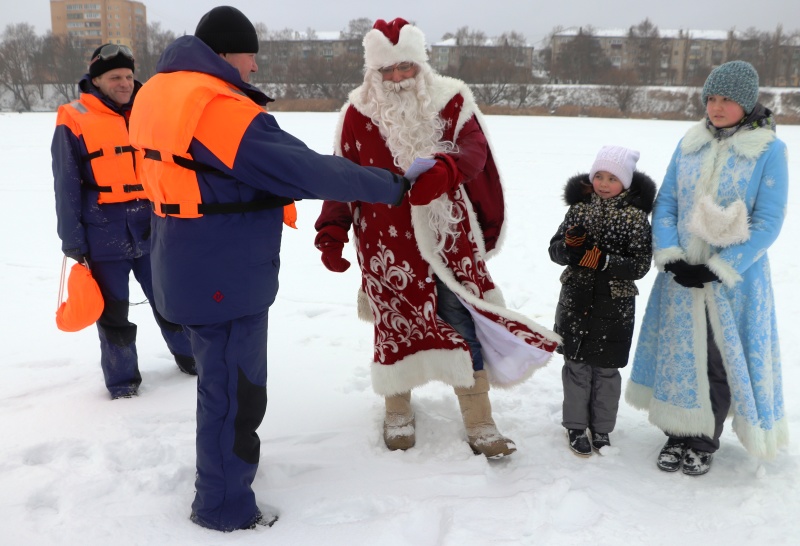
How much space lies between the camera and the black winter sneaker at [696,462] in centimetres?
282

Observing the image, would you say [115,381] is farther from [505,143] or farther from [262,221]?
[505,143]

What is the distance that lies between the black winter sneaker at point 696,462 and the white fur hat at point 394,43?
7.00ft

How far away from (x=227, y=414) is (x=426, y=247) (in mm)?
1114

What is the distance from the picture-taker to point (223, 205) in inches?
86.9

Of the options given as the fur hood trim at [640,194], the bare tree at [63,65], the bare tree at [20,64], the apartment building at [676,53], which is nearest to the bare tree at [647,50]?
the apartment building at [676,53]

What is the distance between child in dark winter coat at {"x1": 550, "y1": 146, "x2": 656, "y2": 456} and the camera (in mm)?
2789

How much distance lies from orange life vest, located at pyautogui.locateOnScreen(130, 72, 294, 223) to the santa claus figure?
2.49 ft

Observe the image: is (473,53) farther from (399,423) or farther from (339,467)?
(339,467)

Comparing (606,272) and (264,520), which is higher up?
(606,272)

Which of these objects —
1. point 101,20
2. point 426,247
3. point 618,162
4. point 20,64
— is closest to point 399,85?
point 426,247

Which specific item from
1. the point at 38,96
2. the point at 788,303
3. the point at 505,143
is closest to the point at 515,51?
the point at 38,96

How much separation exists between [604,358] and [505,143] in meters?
13.4

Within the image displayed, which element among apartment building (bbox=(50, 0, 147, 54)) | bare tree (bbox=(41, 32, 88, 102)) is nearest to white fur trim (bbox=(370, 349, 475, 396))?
apartment building (bbox=(50, 0, 147, 54))

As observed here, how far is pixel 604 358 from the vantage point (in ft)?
9.53
